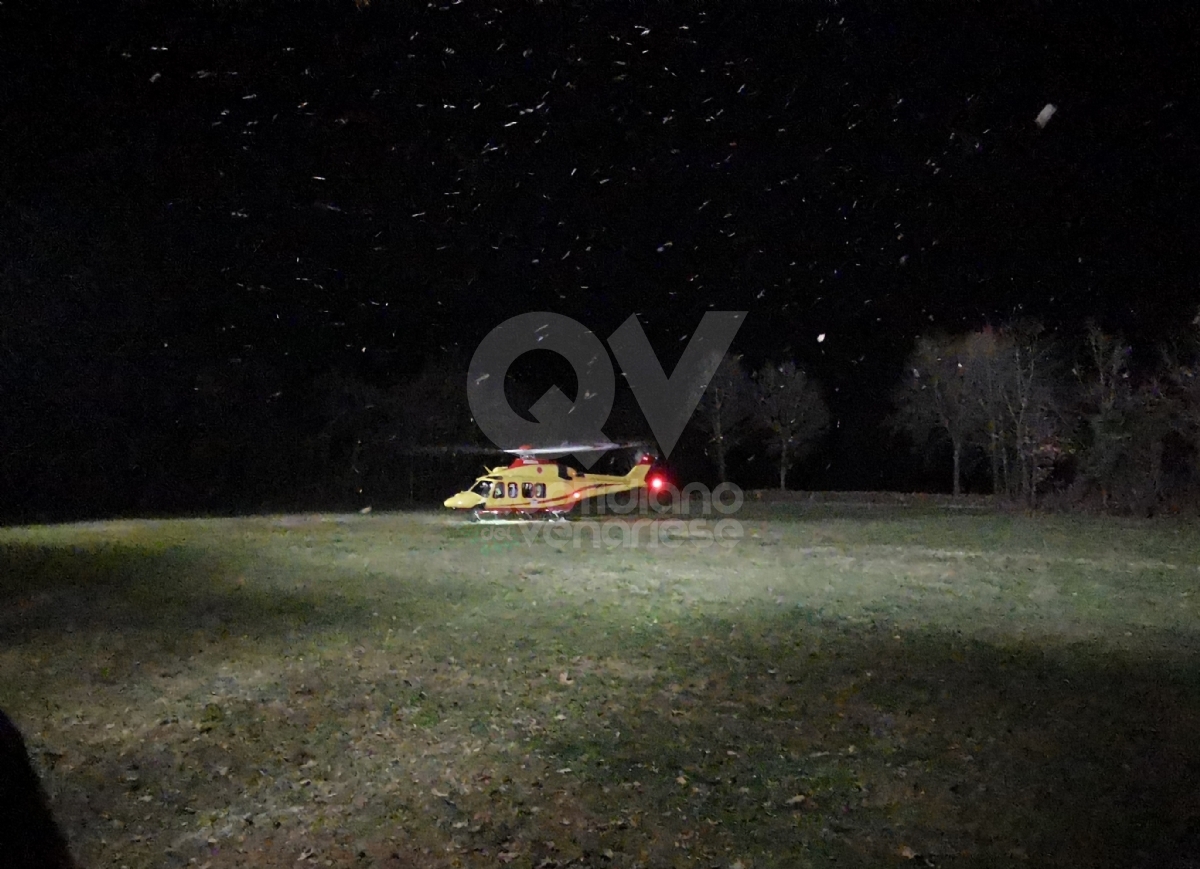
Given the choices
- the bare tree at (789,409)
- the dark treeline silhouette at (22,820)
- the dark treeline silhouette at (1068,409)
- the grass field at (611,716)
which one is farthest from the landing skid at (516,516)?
the bare tree at (789,409)

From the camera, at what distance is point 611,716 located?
272 inches

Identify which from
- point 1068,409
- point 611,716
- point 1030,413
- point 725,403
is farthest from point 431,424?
point 611,716

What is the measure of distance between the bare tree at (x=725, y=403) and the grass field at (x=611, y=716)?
32.7 m

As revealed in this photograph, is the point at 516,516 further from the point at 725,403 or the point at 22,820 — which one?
the point at 725,403

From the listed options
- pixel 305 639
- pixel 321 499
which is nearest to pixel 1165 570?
pixel 305 639

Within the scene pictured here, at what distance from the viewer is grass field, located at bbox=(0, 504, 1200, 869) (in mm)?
4855

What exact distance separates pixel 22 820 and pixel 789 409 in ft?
150

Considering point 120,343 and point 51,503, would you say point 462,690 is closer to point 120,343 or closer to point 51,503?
point 51,503

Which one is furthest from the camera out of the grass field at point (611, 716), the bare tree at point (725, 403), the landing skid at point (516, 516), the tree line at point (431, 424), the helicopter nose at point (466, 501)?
the bare tree at point (725, 403)

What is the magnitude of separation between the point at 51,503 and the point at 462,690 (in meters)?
31.0

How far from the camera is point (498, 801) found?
531 centimetres

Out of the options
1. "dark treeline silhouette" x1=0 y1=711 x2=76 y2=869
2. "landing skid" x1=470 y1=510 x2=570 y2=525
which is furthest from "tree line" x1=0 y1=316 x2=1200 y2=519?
"dark treeline silhouette" x1=0 y1=711 x2=76 y2=869

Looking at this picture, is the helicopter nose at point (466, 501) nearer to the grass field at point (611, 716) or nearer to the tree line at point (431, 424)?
the tree line at point (431, 424)

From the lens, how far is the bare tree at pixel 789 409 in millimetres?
46875
